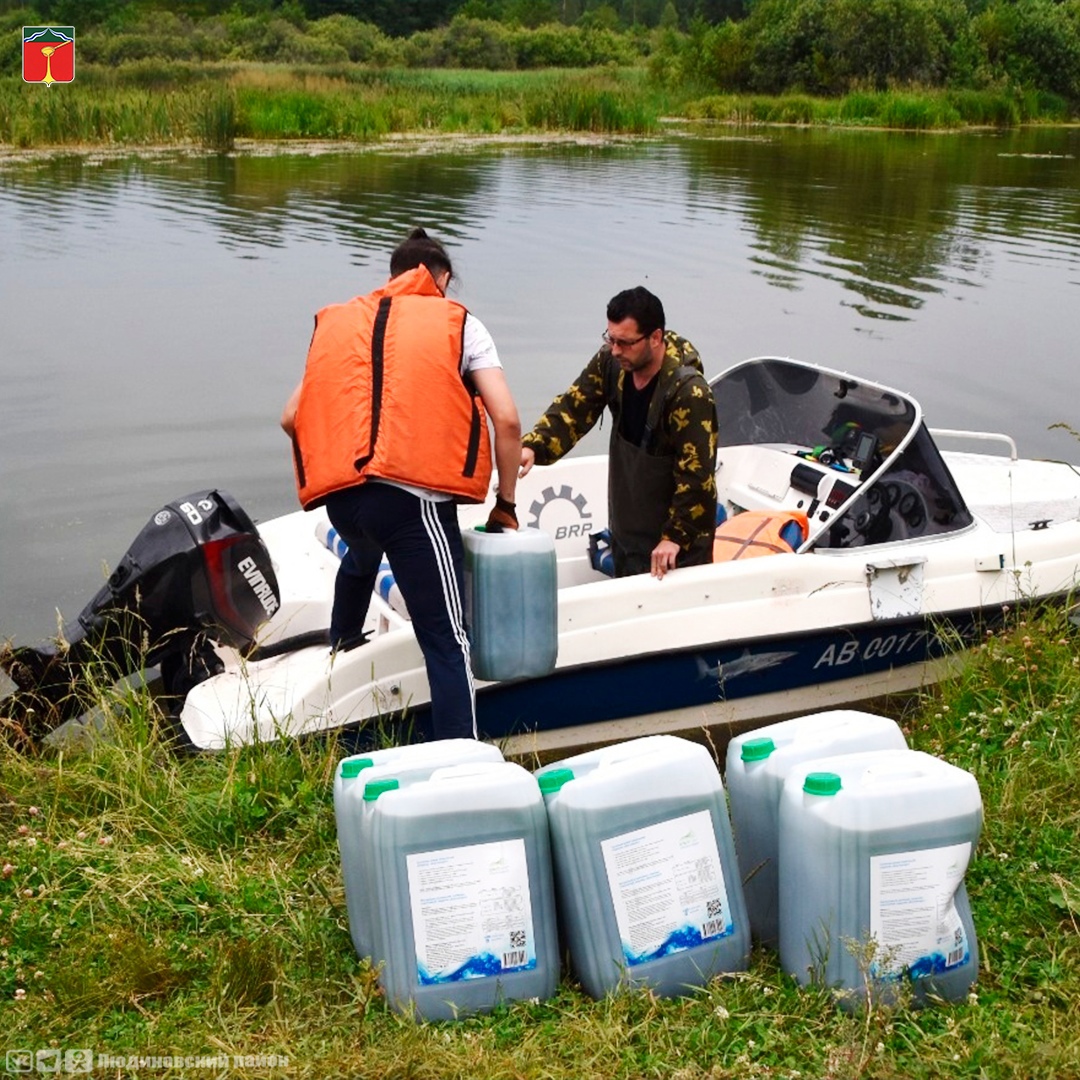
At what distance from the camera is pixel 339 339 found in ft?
13.5

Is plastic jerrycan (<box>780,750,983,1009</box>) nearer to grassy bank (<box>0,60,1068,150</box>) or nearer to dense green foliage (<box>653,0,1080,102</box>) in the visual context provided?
grassy bank (<box>0,60,1068,150</box>)

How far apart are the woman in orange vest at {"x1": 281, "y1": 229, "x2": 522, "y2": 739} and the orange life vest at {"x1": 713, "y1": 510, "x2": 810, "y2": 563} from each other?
1.47m

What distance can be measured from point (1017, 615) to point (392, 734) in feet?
8.07

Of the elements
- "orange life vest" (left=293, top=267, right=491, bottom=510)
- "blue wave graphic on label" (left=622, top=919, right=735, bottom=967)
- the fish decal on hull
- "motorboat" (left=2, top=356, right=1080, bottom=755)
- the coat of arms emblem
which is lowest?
"blue wave graphic on label" (left=622, top=919, right=735, bottom=967)

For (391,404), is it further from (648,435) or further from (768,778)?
(768,778)

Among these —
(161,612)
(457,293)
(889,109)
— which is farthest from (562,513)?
(889,109)

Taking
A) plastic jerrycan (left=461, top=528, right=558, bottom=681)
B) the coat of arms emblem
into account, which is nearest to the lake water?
plastic jerrycan (left=461, top=528, right=558, bottom=681)

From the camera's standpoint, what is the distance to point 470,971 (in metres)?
3.04

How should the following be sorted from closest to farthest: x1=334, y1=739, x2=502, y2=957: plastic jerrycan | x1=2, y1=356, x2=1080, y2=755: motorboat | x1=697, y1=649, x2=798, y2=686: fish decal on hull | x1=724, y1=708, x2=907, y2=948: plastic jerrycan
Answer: x1=334, y1=739, x2=502, y2=957: plastic jerrycan → x1=724, y1=708, x2=907, y2=948: plastic jerrycan → x1=2, y1=356, x2=1080, y2=755: motorboat → x1=697, y1=649, x2=798, y2=686: fish decal on hull

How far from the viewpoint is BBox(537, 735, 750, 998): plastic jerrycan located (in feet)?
10.1

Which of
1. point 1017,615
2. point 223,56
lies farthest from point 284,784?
point 223,56

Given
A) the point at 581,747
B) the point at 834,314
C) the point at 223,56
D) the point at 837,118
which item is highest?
the point at 223,56

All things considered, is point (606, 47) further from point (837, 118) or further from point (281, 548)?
point (281, 548)

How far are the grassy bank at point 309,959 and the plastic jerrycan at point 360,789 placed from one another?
0.12 metres
